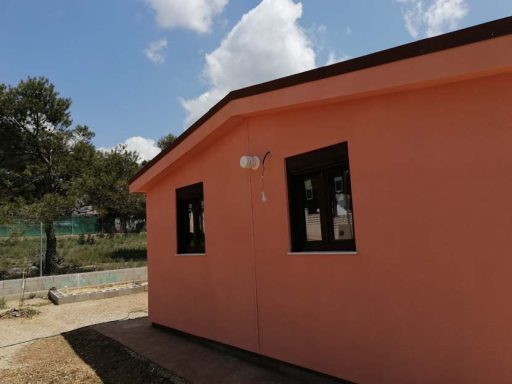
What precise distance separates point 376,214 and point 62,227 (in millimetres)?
21609

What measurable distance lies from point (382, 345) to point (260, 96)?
3.61 metres

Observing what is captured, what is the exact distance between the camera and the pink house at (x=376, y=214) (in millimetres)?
3549

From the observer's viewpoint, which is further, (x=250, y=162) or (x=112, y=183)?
(x=112, y=183)

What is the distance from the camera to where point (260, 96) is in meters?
5.65

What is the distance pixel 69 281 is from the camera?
17.6 meters

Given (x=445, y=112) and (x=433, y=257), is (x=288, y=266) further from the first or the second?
(x=445, y=112)

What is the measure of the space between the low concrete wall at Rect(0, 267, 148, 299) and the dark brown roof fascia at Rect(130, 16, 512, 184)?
1488 centimetres

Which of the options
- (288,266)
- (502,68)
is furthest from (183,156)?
(502,68)

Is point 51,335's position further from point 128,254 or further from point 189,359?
point 128,254

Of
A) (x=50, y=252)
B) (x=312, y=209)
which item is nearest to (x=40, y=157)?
(x=50, y=252)

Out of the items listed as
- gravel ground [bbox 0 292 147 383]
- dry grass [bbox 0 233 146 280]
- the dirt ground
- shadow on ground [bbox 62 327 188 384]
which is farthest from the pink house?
dry grass [bbox 0 233 146 280]

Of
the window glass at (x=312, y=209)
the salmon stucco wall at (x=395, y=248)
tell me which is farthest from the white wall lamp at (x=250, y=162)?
the window glass at (x=312, y=209)

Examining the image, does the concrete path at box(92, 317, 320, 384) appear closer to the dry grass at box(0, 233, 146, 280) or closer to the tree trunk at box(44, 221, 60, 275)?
the tree trunk at box(44, 221, 60, 275)

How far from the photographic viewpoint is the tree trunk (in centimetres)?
2009
